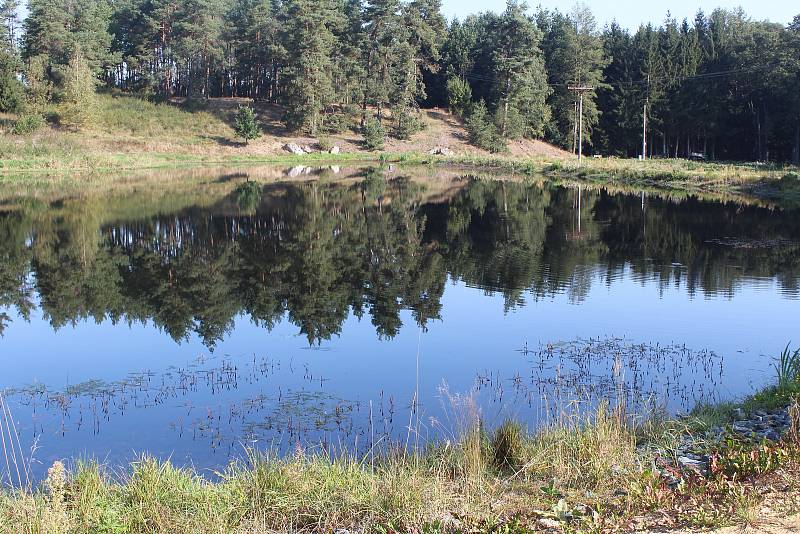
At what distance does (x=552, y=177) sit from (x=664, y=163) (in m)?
8.69

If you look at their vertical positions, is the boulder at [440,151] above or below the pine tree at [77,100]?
below

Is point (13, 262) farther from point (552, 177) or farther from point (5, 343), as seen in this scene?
point (552, 177)

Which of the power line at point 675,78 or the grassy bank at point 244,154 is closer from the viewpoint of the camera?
the grassy bank at point 244,154

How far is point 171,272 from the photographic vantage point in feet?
66.8

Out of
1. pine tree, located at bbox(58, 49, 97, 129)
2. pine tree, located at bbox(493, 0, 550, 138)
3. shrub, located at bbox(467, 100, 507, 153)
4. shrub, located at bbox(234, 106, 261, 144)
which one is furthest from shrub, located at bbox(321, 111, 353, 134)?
pine tree, located at bbox(58, 49, 97, 129)

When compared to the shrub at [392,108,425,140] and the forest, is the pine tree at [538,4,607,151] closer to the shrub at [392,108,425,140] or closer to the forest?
the forest

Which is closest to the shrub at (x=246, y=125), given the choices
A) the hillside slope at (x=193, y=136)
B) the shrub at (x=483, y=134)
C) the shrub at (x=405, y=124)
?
the hillside slope at (x=193, y=136)

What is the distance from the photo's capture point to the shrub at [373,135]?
74938 millimetres

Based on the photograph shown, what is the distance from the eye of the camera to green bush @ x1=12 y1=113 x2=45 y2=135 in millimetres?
60372

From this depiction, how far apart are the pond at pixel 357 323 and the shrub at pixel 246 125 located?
1499 inches

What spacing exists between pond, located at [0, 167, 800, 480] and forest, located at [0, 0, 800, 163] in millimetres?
42837

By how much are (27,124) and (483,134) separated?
41.8 meters

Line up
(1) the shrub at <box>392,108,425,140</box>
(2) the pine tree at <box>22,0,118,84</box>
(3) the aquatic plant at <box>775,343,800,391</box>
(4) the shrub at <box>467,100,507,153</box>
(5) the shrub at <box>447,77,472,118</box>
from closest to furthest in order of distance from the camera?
(3) the aquatic plant at <box>775,343,800,391</box>
(2) the pine tree at <box>22,0,118,84</box>
(1) the shrub at <box>392,108,425,140</box>
(4) the shrub at <box>467,100,507,153</box>
(5) the shrub at <box>447,77,472,118</box>

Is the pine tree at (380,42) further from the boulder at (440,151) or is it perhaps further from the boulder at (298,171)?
the boulder at (298,171)
